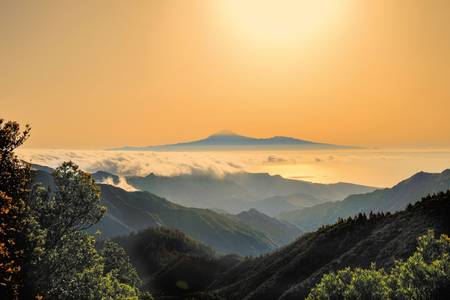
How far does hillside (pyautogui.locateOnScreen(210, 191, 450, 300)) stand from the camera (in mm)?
94750

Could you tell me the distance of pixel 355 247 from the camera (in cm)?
11312

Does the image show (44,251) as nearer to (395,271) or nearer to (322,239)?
(395,271)

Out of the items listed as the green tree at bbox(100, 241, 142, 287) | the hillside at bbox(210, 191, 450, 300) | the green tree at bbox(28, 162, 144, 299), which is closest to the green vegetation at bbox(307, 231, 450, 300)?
the green tree at bbox(28, 162, 144, 299)

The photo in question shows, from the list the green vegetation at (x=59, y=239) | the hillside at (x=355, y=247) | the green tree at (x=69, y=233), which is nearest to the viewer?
the green vegetation at (x=59, y=239)

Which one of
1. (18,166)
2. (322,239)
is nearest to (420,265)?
(18,166)

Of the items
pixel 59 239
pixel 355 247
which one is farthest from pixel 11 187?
pixel 355 247

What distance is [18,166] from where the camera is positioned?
110 ft

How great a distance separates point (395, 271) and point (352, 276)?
366 cm

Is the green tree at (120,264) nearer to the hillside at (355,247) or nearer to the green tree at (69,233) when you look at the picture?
the hillside at (355,247)

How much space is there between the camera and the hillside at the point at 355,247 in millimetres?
94750

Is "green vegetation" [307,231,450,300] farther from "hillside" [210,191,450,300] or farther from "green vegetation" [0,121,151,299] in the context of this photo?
"hillside" [210,191,450,300]

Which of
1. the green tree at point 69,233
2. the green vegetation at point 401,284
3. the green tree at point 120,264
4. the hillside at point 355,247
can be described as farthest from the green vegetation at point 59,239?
the hillside at point 355,247

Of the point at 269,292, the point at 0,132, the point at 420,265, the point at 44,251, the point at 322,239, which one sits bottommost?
the point at 269,292

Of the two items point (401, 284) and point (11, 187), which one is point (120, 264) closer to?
point (11, 187)
